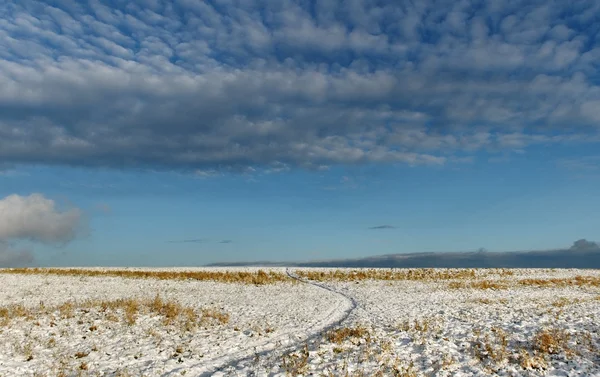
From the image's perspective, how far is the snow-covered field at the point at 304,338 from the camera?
1702 cm

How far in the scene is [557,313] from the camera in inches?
1079

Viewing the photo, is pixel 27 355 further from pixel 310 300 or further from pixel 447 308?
pixel 447 308

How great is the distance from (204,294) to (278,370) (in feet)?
A: 85.7

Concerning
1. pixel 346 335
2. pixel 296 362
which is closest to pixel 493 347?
pixel 346 335

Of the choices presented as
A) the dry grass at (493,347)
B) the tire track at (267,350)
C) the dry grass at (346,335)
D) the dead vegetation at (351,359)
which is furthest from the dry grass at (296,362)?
the dry grass at (493,347)

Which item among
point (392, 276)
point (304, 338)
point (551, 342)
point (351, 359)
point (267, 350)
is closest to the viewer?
point (351, 359)

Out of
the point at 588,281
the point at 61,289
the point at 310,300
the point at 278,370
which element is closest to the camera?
the point at 278,370

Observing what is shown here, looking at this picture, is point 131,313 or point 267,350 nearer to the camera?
point 267,350

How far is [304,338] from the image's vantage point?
22297 mm

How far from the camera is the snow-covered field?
17.0 metres

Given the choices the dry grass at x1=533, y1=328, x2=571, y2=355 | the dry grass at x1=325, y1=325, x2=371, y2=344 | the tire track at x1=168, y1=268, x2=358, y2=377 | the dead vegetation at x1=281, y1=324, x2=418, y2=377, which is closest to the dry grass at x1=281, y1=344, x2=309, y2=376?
the dead vegetation at x1=281, y1=324, x2=418, y2=377

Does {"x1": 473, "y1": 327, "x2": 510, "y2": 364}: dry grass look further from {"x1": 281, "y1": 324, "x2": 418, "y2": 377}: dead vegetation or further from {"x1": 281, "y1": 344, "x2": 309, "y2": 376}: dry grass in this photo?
{"x1": 281, "y1": 344, "x2": 309, "y2": 376}: dry grass

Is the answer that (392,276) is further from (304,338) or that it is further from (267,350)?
(267,350)

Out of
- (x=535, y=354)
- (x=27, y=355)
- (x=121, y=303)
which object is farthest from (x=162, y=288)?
(x=535, y=354)
